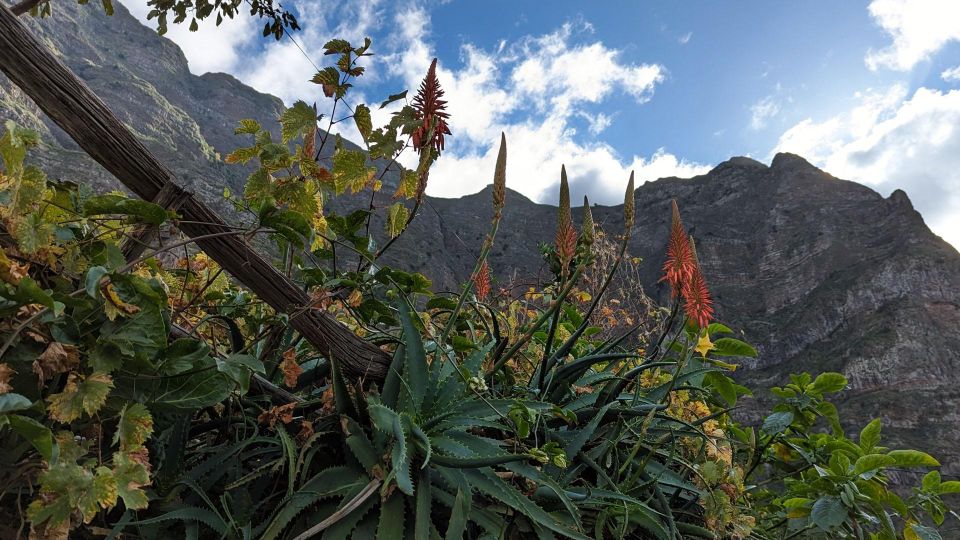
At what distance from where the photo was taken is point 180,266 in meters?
1.69

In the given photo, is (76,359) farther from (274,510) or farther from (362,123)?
(362,123)

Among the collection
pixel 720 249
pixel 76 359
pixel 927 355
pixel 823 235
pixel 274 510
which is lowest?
pixel 274 510

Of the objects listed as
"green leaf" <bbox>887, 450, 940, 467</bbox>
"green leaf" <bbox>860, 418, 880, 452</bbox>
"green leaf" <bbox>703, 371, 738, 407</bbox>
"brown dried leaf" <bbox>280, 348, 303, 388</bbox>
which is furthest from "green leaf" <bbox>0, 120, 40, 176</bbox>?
"green leaf" <bbox>860, 418, 880, 452</bbox>

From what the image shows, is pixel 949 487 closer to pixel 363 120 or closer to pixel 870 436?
pixel 870 436

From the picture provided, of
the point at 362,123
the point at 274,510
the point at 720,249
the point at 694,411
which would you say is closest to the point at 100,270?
the point at 274,510

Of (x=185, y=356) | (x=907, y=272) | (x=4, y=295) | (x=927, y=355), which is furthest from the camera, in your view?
(x=907, y=272)

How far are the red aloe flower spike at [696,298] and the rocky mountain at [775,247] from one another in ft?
112

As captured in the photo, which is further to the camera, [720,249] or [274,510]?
[720,249]

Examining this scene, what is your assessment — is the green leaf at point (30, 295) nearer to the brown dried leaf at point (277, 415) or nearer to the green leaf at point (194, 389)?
the green leaf at point (194, 389)

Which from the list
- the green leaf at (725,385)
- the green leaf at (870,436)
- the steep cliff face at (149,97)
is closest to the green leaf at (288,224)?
the green leaf at (725,385)

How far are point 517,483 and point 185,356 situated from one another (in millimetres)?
795

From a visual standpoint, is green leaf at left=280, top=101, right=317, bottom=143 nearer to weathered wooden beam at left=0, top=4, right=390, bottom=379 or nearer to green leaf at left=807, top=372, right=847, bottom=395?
weathered wooden beam at left=0, top=4, right=390, bottom=379

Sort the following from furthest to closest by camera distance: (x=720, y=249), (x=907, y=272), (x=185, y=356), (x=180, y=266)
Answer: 1. (x=720, y=249)
2. (x=907, y=272)
3. (x=180, y=266)
4. (x=185, y=356)

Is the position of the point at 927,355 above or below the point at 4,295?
above
